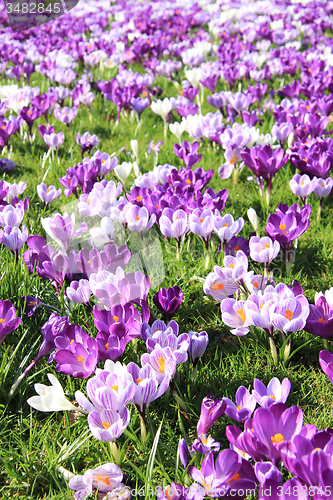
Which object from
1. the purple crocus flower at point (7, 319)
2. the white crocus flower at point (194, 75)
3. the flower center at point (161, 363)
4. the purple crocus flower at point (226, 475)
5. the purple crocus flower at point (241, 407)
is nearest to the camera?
the purple crocus flower at point (226, 475)

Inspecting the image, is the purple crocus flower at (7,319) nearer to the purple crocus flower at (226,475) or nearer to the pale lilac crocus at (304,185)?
the purple crocus flower at (226,475)

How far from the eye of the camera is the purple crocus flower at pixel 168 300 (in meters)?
1.99

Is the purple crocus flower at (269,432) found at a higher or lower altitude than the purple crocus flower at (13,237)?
lower

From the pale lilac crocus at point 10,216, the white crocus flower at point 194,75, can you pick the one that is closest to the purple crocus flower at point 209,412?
the pale lilac crocus at point 10,216

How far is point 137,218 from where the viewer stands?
8.21 ft

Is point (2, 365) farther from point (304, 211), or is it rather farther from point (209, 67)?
point (209, 67)

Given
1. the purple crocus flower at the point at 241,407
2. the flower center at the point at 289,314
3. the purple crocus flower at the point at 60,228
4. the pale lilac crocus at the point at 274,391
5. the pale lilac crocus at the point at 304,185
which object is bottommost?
the purple crocus flower at the point at 241,407

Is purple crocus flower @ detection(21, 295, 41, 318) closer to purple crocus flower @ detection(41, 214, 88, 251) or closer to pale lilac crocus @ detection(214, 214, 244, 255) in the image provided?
purple crocus flower @ detection(41, 214, 88, 251)

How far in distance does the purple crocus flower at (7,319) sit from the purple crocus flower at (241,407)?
3.15 ft

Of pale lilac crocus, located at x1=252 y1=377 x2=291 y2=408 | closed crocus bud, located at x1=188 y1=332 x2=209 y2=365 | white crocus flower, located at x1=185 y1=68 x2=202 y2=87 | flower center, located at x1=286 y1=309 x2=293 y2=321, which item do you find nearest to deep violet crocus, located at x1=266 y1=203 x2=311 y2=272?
flower center, located at x1=286 y1=309 x2=293 y2=321

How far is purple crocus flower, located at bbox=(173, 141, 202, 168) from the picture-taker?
131 inches

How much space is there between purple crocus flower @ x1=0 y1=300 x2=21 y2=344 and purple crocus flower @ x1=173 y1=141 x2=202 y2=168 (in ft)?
6.17

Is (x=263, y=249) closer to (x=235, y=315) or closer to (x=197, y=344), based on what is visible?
(x=235, y=315)

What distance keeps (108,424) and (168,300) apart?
0.70m
